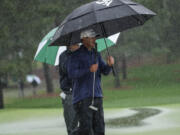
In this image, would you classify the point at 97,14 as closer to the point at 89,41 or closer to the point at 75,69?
the point at 89,41

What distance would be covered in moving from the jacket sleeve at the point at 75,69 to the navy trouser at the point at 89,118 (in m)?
0.32

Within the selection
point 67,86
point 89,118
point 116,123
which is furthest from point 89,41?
point 116,123

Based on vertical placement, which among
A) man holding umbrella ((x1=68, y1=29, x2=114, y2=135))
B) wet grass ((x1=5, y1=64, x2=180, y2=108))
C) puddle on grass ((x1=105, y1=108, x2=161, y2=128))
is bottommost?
wet grass ((x1=5, y1=64, x2=180, y2=108))

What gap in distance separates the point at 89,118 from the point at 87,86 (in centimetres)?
38

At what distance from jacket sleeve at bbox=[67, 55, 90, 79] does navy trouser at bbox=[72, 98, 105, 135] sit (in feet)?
1.04

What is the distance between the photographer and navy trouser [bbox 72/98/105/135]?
5301 millimetres

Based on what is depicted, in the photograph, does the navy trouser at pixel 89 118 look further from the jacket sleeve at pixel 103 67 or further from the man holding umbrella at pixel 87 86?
the jacket sleeve at pixel 103 67

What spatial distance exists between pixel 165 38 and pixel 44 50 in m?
22.2

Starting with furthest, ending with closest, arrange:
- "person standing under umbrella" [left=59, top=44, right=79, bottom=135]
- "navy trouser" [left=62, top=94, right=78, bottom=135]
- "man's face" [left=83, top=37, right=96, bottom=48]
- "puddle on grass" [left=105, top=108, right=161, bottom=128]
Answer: "puddle on grass" [left=105, top=108, right=161, bottom=128]
"navy trouser" [left=62, top=94, right=78, bottom=135]
"person standing under umbrella" [left=59, top=44, right=79, bottom=135]
"man's face" [left=83, top=37, right=96, bottom=48]

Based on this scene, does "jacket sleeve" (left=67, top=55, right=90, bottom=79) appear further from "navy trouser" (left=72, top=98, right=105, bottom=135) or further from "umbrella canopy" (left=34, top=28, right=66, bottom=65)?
"umbrella canopy" (left=34, top=28, right=66, bottom=65)

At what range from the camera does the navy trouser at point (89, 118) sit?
5.30 meters

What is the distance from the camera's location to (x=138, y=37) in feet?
101

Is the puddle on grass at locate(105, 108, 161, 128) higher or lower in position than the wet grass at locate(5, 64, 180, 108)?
higher

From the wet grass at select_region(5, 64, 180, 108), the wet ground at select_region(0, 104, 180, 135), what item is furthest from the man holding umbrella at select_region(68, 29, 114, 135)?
the wet grass at select_region(5, 64, 180, 108)
